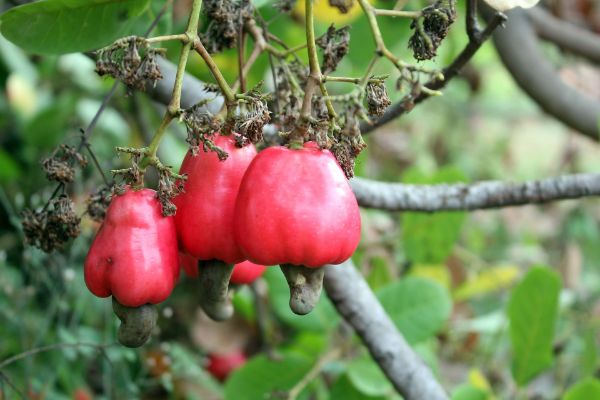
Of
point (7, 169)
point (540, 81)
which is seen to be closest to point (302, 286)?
point (540, 81)

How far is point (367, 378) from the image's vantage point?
143 centimetres

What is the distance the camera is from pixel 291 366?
4.91 feet

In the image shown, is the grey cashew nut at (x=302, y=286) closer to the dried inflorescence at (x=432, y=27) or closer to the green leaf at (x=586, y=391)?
the dried inflorescence at (x=432, y=27)

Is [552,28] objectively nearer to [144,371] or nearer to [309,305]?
[144,371]

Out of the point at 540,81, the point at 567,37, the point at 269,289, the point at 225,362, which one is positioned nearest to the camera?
the point at 269,289

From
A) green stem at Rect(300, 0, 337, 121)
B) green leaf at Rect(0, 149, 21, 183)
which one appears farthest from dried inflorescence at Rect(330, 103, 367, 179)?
green leaf at Rect(0, 149, 21, 183)

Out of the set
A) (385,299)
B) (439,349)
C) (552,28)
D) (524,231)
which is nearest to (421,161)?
(524,231)

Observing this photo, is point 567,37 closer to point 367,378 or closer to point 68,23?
point 367,378

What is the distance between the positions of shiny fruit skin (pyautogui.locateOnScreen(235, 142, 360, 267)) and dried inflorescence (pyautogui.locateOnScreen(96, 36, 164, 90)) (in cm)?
15

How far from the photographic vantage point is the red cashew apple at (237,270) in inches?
36.2

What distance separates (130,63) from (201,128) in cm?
10

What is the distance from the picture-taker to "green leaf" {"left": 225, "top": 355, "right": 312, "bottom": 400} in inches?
58.5

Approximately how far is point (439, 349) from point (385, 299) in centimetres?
90

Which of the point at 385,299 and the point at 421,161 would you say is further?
the point at 421,161
